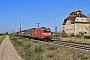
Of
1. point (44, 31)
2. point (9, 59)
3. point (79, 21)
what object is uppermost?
point (79, 21)

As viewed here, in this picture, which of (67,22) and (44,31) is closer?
(44,31)

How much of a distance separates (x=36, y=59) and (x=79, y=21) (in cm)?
8000

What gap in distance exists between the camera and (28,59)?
15289 mm

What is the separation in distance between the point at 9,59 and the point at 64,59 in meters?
6.24

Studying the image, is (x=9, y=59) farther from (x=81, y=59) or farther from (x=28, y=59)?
(x=81, y=59)

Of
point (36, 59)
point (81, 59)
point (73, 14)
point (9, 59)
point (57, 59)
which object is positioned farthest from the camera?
point (73, 14)

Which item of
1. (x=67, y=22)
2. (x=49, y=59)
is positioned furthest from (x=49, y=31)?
(x=67, y=22)

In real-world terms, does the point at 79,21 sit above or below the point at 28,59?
above

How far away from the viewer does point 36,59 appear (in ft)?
47.7

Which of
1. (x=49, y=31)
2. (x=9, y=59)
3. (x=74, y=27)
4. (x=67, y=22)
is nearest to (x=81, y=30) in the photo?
A: (x=74, y=27)

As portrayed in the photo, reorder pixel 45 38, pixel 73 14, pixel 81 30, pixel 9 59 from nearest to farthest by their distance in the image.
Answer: pixel 9 59 < pixel 45 38 < pixel 81 30 < pixel 73 14

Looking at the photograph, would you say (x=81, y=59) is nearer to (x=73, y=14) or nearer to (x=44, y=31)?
(x=44, y=31)

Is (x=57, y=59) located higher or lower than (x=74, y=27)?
lower

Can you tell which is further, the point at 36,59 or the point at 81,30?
the point at 81,30
